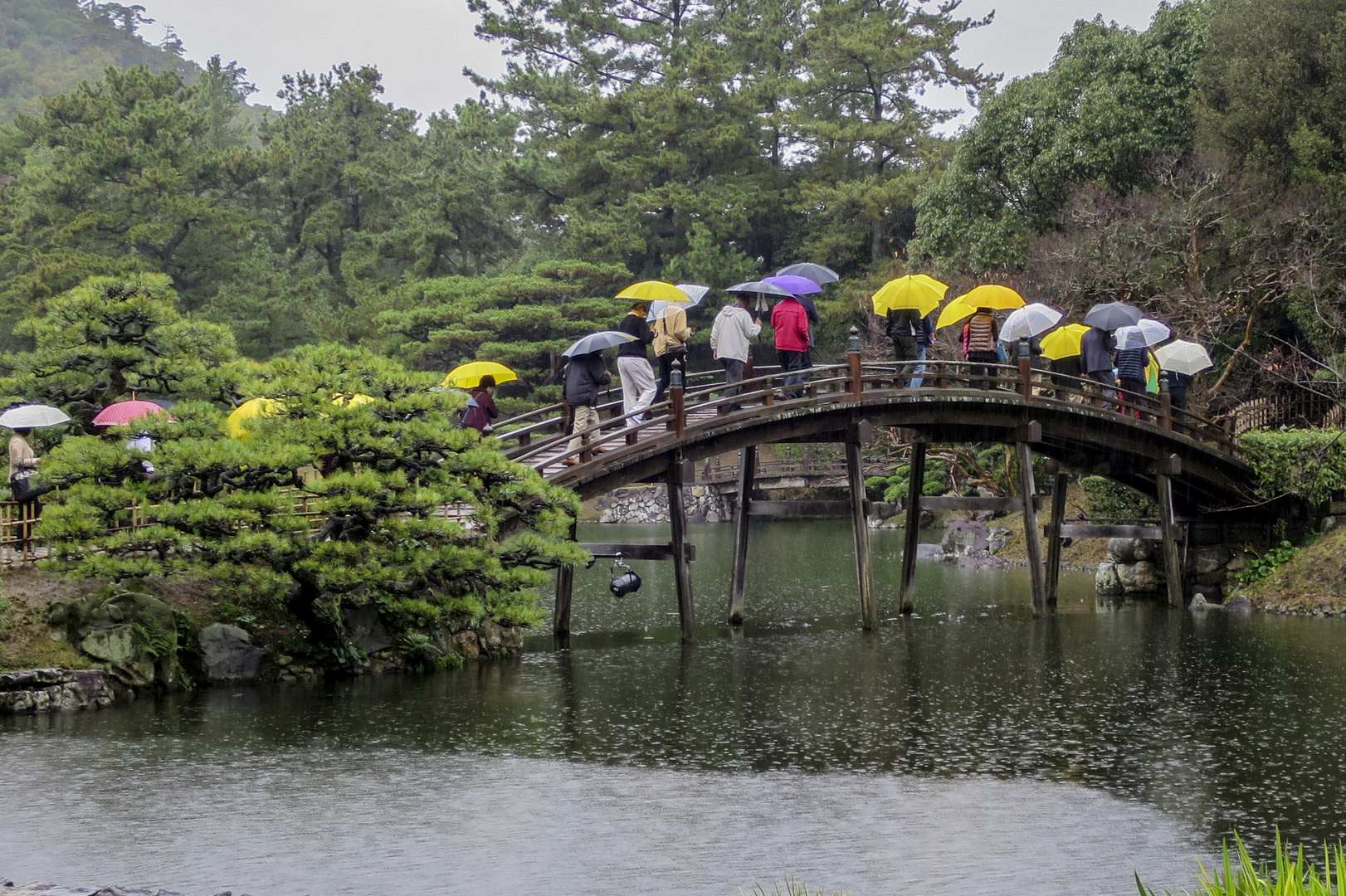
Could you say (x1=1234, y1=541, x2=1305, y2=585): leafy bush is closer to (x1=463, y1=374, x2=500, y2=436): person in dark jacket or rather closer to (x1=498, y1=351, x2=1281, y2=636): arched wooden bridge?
(x1=498, y1=351, x2=1281, y2=636): arched wooden bridge

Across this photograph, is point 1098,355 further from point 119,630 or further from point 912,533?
point 119,630

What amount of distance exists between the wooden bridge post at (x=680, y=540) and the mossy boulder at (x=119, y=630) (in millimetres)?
7356

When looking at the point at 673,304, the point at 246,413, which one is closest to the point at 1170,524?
the point at 673,304

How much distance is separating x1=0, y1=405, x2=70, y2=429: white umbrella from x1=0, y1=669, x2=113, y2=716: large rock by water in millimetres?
3469

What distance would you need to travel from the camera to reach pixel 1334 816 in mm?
11242

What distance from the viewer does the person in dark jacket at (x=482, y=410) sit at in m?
20.4

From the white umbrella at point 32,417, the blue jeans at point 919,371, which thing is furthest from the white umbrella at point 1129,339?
the white umbrella at point 32,417

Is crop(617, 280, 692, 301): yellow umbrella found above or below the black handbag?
above

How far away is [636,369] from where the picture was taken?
20.3m

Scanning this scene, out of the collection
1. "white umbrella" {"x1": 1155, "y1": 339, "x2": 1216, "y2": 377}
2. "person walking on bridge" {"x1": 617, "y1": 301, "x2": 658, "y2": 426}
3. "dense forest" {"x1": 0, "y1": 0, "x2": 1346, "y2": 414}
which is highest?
"dense forest" {"x1": 0, "y1": 0, "x2": 1346, "y2": 414}

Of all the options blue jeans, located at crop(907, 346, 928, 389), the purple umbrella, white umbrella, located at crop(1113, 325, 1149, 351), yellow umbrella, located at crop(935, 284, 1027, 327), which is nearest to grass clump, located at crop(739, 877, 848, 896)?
the purple umbrella

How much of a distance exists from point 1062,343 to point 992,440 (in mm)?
2335

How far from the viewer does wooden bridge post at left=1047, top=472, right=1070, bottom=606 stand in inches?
1040

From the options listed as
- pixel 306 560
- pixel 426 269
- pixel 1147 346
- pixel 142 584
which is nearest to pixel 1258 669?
pixel 1147 346
